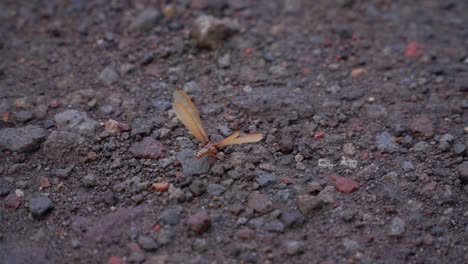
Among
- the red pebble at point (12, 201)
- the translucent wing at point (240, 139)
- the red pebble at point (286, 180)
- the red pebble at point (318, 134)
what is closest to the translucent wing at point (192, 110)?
the translucent wing at point (240, 139)

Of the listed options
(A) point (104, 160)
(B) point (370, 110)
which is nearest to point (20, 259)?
(A) point (104, 160)

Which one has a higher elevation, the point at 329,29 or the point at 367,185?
the point at 329,29

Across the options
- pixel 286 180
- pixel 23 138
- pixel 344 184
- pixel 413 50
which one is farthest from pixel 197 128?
pixel 413 50

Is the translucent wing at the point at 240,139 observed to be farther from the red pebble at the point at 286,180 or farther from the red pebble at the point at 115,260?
the red pebble at the point at 115,260

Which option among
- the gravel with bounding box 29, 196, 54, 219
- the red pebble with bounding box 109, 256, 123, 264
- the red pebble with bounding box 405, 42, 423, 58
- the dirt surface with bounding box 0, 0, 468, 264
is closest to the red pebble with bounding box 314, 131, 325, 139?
the dirt surface with bounding box 0, 0, 468, 264

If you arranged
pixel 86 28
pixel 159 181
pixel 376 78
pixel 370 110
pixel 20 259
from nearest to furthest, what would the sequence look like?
pixel 20 259, pixel 159 181, pixel 370 110, pixel 376 78, pixel 86 28

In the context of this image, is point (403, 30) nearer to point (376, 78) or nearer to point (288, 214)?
point (376, 78)

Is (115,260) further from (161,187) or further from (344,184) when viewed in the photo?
(344,184)
